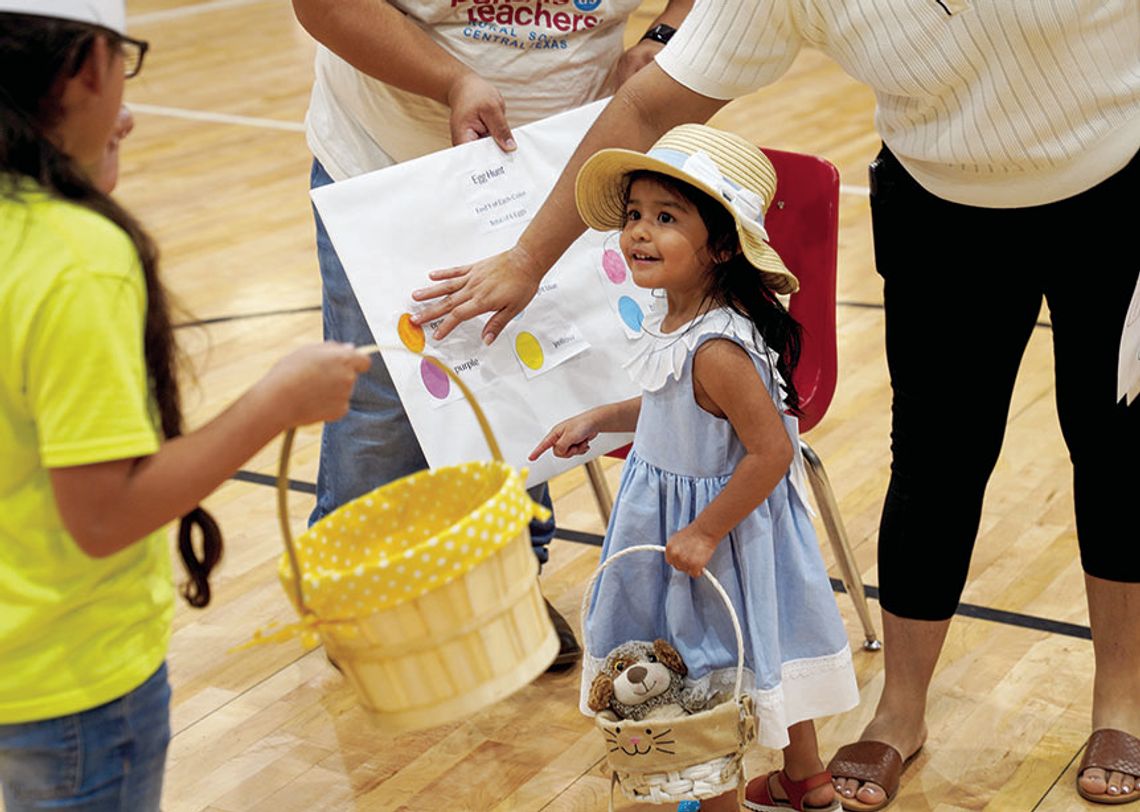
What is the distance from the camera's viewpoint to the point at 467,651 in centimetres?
143

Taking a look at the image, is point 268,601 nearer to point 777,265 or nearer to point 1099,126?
point 777,265

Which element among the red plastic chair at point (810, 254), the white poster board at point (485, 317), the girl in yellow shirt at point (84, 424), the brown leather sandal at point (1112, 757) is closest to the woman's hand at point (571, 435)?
the white poster board at point (485, 317)

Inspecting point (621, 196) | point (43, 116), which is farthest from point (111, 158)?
point (621, 196)

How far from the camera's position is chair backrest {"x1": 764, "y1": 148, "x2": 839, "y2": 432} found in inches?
95.5

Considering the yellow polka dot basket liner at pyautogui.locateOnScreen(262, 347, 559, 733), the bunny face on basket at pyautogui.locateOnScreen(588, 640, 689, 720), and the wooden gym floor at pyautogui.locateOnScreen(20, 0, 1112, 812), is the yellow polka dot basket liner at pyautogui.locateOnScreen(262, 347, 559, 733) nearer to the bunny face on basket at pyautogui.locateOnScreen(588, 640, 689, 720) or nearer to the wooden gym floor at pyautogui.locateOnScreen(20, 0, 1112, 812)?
the wooden gym floor at pyautogui.locateOnScreen(20, 0, 1112, 812)

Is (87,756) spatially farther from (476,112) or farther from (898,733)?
(898,733)

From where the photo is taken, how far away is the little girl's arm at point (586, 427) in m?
2.09

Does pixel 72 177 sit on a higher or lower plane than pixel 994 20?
higher

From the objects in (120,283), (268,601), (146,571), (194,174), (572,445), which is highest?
(120,283)

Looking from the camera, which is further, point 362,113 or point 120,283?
point 362,113

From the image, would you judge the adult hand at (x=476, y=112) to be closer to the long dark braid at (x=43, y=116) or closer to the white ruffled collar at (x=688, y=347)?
the white ruffled collar at (x=688, y=347)

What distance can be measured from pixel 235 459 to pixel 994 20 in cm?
106

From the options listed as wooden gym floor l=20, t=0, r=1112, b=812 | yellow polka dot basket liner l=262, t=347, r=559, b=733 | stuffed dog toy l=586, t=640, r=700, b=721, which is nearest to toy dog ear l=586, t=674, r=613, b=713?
stuffed dog toy l=586, t=640, r=700, b=721

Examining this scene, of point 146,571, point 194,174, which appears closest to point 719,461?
point 146,571
